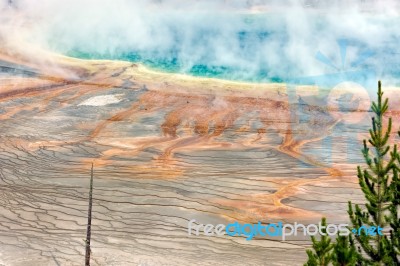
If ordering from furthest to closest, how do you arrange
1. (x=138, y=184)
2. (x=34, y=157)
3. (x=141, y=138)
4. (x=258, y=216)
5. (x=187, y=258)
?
(x=141, y=138), (x=34, y=157), (x=138, y=184), (x=258, y=216), (x=187, y=258)

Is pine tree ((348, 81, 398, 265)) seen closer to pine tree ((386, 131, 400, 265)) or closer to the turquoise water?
pine tree ((386, 131, 400, 265))

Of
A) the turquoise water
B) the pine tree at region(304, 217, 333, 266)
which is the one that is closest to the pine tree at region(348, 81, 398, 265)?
the pine tree at region(304, 217, 333, 266)

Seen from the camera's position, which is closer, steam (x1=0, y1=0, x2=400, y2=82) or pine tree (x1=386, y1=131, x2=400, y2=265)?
pine tree (x1=386, y1=131, x2=400, y2=265)

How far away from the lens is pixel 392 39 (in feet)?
107

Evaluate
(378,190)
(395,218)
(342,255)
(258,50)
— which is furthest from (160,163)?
(258,50)

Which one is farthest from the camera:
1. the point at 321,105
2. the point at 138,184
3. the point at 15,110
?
the point at 321,105

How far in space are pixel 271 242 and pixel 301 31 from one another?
2213 centimetres

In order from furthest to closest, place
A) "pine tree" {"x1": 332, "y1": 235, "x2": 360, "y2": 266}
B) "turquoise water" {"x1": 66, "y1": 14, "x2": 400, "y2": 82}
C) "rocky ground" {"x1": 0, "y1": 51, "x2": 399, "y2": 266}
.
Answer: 1. "turquoise water" {"x1": 66, "y1": 14, "x2": 400, "y2": 82}
2. "rocky ground" {"x1": 0, "y1": 51, "x2": 399, "y2": 266}
3. "pine tree" {"x1": 332, "y1": 235, "x2": 360, "y2": 266}

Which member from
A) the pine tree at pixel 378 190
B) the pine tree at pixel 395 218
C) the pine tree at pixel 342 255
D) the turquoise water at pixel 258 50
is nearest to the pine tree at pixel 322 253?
the pine tree at pixel 342 255

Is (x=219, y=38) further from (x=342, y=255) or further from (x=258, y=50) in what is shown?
(x=342, y=255)

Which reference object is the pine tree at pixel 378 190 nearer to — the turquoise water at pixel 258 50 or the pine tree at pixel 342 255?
the pine tree at pixel 342 255

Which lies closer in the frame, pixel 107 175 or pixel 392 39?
pixel 107 175

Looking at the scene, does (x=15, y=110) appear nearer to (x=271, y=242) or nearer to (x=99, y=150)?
(x=99, y=150)

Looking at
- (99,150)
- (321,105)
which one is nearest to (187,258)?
(99,150)
